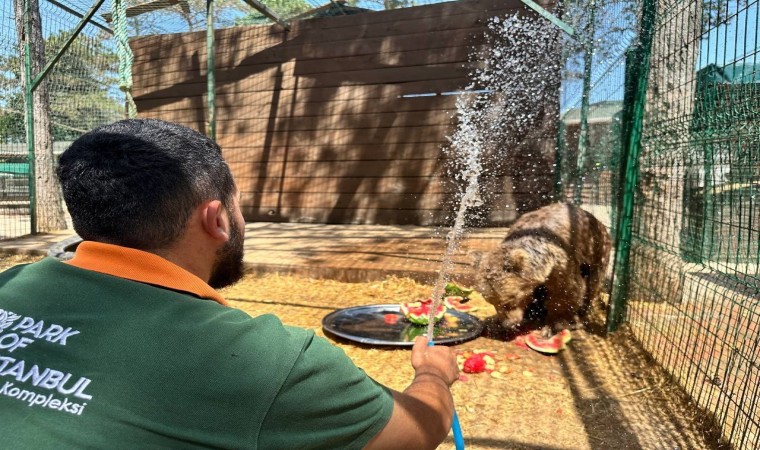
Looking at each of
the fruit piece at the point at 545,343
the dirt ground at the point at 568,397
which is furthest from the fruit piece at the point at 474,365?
the fruit piece at the point at 545,343

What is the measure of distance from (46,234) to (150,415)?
9050 millimetres

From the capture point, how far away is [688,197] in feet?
11.7

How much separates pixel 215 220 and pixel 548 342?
3.06 metres

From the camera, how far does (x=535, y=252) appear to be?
147 inches

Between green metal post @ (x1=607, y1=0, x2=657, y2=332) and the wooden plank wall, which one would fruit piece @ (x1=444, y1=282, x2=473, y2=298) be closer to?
green metal post @ (x1=607, y1=0, x2=657, y2=332)

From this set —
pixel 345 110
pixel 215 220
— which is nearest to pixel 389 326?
pixel 215 220

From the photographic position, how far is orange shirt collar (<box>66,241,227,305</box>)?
3.42 feet

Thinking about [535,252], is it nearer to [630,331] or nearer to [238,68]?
[630,331]

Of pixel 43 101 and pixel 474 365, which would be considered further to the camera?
pixel 43 101

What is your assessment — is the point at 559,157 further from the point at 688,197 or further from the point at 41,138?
the point at 41,138

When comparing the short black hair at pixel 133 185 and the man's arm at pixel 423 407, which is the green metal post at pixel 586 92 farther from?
the short black hair at pixel 133 185

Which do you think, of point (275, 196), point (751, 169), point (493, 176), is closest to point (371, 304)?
point (751, 169)

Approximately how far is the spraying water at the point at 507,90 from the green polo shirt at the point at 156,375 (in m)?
6.56

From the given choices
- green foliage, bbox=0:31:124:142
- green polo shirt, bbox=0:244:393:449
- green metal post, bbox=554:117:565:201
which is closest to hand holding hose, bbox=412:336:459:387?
green polo shirt, bbox=0:244:393:449
